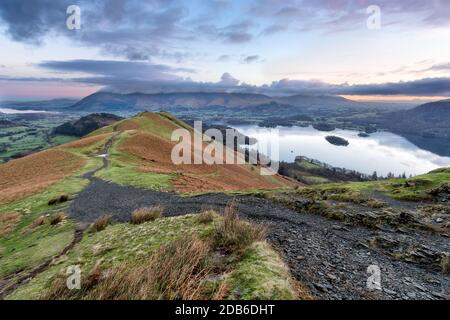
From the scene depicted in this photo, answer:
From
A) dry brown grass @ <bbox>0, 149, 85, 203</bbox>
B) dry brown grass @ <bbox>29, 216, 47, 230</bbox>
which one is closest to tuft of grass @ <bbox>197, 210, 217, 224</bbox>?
dry brown grass @ <bbox>29, 216, 47, 230</bbox>

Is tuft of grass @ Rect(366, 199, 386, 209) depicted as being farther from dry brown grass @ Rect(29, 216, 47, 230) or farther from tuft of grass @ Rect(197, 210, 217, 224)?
dry brown grass @ Rect(29, 216, 47, 230)

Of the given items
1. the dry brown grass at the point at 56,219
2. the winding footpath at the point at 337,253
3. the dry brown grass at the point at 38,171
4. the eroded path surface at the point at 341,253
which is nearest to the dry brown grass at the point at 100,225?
the winding footpath at the point at 337,253

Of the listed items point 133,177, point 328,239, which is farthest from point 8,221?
point 328,239

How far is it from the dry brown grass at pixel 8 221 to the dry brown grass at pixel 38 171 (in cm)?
751

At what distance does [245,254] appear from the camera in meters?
9.05

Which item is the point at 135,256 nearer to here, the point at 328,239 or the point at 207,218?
the point at 207,218

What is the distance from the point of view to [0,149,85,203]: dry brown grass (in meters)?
35.5

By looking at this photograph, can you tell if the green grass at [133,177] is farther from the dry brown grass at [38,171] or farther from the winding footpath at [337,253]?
the winding footpath at [337,253]

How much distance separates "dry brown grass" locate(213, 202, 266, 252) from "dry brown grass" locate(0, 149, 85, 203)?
29332 millimetres

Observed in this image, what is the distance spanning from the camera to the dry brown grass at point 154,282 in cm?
662

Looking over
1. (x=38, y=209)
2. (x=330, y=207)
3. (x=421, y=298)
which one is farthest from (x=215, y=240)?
(x=38, y=209)
